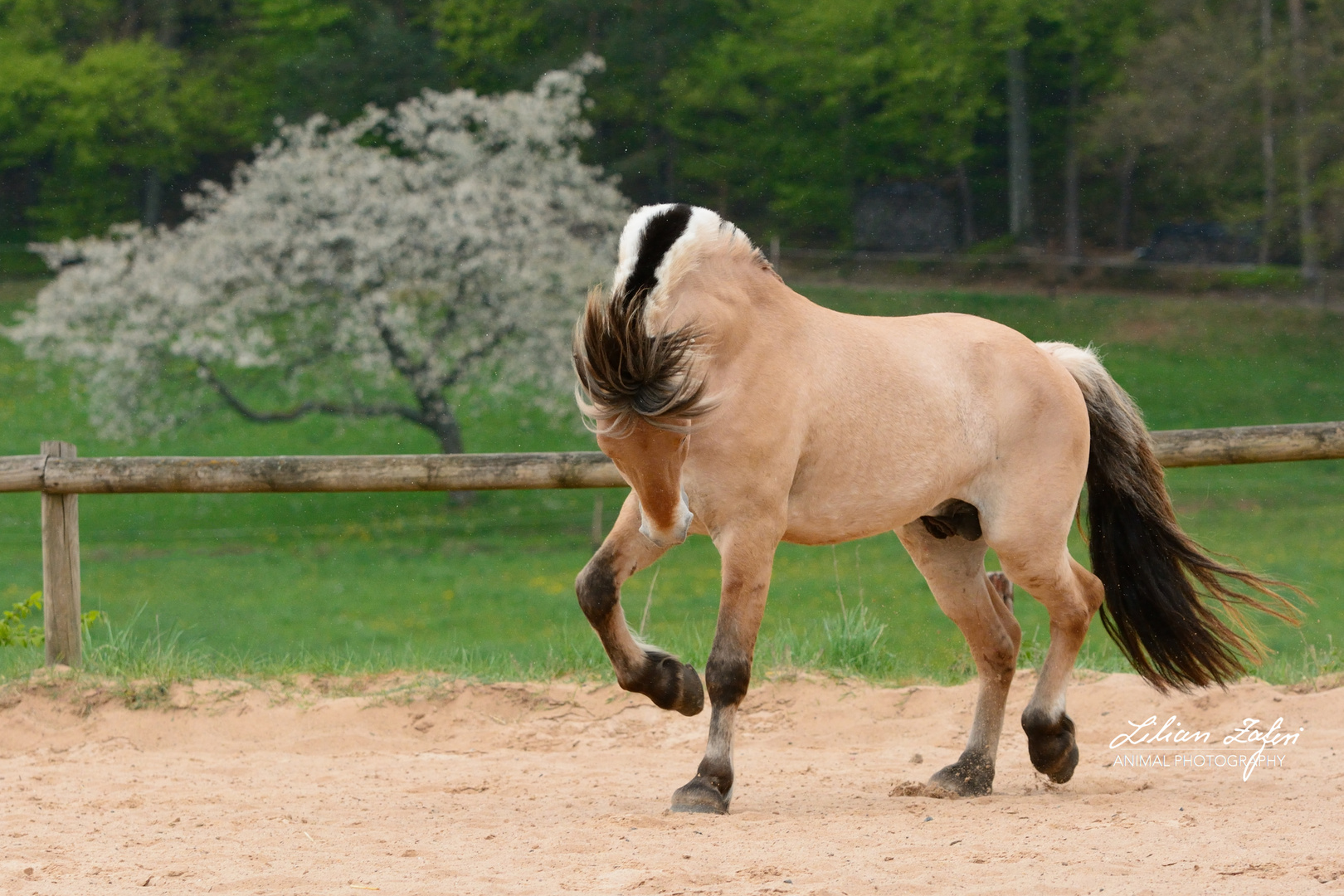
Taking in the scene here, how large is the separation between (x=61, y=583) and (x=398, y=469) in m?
1.55

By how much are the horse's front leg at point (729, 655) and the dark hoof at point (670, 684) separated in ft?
0.67

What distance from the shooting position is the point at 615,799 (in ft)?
12.7

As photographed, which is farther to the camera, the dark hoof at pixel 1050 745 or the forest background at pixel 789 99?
the forest background at pixel 789 99

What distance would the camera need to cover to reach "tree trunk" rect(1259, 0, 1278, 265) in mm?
26703

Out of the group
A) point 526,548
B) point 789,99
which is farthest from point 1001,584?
point 789,99

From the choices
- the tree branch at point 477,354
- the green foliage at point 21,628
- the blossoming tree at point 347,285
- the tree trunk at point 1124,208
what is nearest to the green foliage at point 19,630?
the green foliage at point 21,628

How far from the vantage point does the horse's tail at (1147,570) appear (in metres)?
4.25

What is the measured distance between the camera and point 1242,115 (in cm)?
2712

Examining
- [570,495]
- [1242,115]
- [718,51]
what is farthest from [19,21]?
[1242,115]

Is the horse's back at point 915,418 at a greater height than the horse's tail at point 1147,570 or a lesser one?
greater

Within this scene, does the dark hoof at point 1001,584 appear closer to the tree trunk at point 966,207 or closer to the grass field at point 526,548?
the grass field at point 526,548

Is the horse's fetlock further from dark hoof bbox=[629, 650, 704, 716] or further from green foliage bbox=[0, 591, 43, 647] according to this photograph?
green foliage bbox=[0, 591, 43, 647]

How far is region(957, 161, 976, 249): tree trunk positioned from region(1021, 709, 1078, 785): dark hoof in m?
26.9

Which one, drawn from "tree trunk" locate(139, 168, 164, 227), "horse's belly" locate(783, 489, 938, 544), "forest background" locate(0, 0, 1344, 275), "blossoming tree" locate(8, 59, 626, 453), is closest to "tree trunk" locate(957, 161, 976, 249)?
"forest background" locate(0, 0, 1344, 275)
